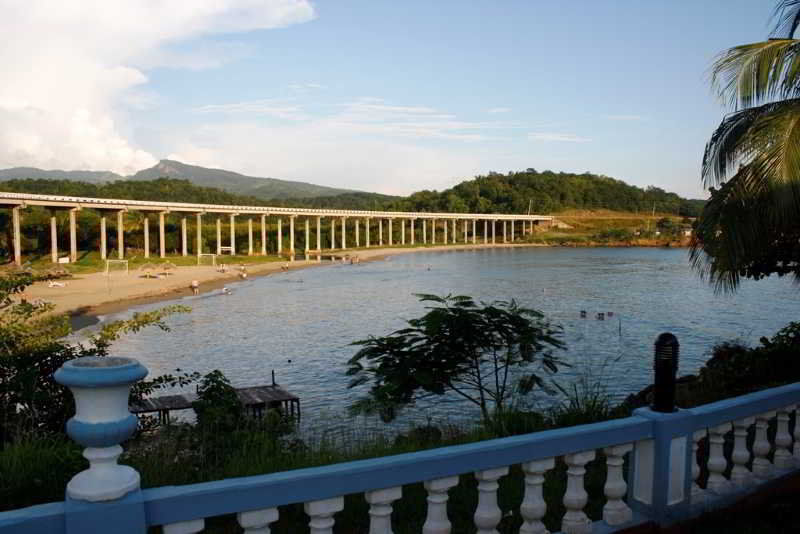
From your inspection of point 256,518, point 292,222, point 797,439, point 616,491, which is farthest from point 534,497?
point 292,222

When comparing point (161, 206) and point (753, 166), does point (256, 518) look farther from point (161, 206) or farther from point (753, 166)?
point (161, 206)

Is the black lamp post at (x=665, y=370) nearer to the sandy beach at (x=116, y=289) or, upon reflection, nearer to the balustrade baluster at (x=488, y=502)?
the balustrade baluster at (x=488, y=502)

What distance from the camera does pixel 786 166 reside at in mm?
6926

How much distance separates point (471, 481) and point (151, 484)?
2541mm

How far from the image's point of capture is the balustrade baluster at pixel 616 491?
3821 mm

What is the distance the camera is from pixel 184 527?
2.68 metres

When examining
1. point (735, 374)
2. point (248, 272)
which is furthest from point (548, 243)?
point (735, 374)

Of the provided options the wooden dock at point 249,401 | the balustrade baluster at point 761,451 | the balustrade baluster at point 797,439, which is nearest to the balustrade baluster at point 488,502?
the balustrade baluster at point 761,451

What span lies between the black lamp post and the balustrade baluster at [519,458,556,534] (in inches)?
34.2

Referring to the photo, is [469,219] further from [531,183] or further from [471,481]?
[471,481]

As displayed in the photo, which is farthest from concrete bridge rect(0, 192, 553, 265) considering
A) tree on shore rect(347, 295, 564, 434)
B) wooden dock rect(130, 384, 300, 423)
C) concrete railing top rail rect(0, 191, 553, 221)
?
tree on shore rect(347, 295, 564, 434)

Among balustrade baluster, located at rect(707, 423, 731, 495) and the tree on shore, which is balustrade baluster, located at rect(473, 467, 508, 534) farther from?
the tree on shore

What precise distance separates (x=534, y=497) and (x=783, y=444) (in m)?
2.43

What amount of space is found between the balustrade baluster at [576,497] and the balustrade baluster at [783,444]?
79.4 inches
